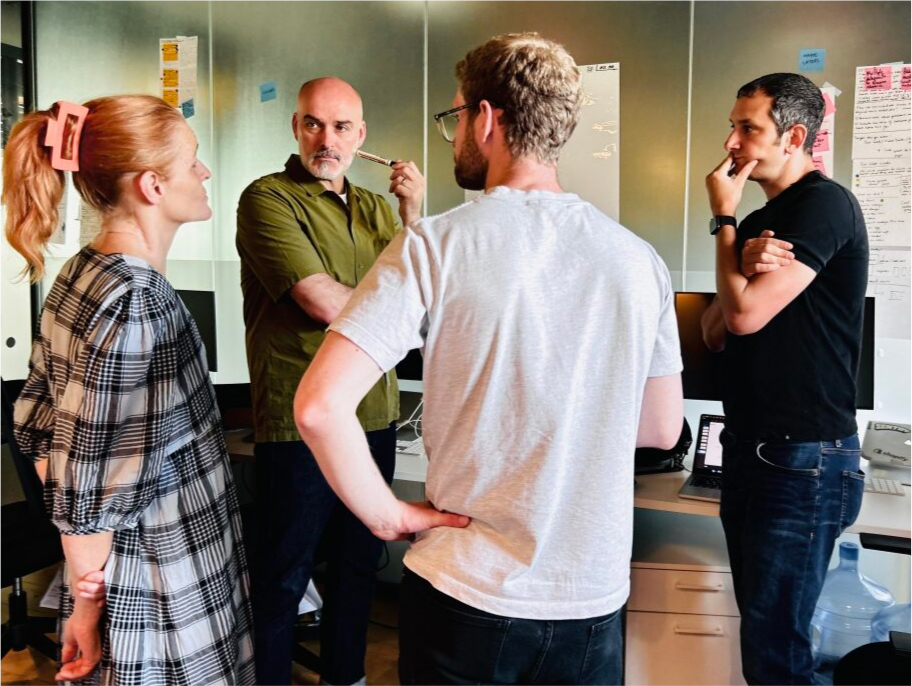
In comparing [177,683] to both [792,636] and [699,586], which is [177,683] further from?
[699,586]

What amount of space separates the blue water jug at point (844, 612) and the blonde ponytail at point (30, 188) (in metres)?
2.27

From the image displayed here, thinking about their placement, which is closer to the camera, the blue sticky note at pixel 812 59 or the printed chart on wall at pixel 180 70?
the blue sticky note at pixel 812 59

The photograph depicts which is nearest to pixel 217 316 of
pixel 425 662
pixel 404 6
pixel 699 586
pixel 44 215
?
pixel 404 6

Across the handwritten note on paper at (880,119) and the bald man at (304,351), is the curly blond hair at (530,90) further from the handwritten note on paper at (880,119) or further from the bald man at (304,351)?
the handwritten note on paper at (880,119)

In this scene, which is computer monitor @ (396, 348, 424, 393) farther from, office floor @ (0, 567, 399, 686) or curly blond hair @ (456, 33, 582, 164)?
curly blond hair @ (456, 33, 582, 164)

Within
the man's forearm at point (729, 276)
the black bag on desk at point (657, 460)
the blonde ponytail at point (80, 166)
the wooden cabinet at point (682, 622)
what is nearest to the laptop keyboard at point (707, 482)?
the black bag on desk at point (657, 460)

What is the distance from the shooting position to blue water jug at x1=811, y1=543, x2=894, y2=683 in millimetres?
2254

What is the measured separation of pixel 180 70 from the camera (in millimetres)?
3215

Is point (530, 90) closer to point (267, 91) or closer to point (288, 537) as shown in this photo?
point (288, 537)

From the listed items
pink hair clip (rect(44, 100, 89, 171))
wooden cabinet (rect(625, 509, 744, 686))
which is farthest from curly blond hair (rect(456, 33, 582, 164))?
wooden cabinet (rect(625, 509, 744, 686))

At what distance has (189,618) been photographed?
128cm

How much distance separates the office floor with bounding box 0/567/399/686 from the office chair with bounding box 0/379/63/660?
47 millimetres

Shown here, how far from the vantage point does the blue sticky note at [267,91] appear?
10.1ft

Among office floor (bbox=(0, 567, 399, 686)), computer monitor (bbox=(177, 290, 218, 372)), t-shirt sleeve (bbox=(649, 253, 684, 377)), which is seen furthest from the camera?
computer monitor (bbox=(177, 290, 218, 372))
